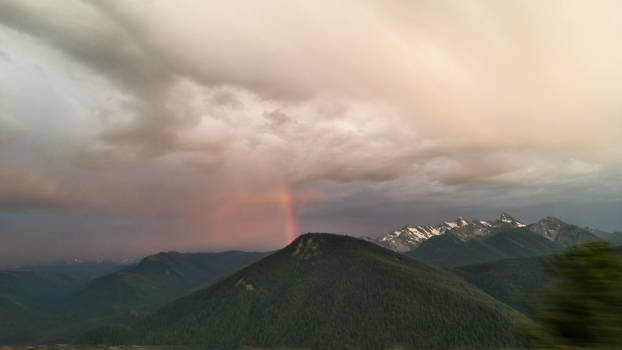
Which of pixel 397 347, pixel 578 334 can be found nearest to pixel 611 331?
pixel 578 334

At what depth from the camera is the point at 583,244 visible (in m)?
12.1

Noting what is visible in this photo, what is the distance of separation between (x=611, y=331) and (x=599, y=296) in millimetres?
1057

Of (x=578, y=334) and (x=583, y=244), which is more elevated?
(x=583, y=244)

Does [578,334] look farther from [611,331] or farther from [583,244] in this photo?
[583,244]

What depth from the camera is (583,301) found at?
11523 mm

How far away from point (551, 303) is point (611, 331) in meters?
1.62

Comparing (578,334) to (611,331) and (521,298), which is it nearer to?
(611,331)

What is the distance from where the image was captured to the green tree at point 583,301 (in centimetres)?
1109

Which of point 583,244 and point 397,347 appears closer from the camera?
point 397,347

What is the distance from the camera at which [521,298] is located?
37.7 ft

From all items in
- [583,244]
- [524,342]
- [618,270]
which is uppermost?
[583,244]

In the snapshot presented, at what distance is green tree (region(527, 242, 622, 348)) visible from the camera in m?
11.1

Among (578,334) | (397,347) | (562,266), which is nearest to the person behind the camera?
(397,347)

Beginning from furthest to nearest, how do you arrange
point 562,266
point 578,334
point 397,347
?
point 562,266 → point 578,334 → point 397,347
